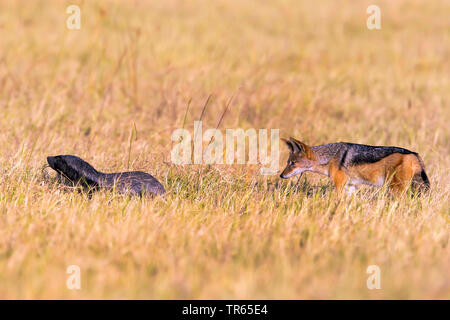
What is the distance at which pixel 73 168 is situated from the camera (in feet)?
19.7

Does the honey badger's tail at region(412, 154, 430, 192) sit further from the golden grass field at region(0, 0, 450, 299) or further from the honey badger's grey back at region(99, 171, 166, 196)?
the honey badger's grey back at region(99, 171, 166, 196)

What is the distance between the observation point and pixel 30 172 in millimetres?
6414

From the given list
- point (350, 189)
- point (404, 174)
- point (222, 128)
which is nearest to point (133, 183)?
point (350, 189)

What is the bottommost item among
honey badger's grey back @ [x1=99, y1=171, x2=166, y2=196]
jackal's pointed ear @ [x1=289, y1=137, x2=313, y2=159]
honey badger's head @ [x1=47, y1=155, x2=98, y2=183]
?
honey badger's grey back @ [x1=99, y1=171, x2=166, y2=196]

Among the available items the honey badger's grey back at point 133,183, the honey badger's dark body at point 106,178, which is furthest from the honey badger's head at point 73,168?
the honey badger's grey back at point 133,183

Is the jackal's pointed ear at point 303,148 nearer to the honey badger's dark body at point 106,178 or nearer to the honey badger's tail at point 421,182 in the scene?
the honey badger's tail at point 421,182

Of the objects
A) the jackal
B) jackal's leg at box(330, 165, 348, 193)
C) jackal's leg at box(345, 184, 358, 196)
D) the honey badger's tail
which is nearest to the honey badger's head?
the jackal

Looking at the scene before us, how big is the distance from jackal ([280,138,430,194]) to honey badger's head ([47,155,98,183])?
1994 mm

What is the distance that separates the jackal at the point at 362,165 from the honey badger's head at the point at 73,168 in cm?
199

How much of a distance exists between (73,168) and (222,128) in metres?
3.54

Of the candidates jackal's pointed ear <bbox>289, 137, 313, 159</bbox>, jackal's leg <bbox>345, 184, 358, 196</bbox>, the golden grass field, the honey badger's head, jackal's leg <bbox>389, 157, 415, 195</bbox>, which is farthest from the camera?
jackal's pointed ear <bbox>289, 137, 313, 159</bbox>

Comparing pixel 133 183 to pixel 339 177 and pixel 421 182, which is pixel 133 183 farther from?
pixel 421 182

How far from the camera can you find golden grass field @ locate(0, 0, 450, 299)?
423cm

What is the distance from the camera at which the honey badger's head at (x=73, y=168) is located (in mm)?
5961
